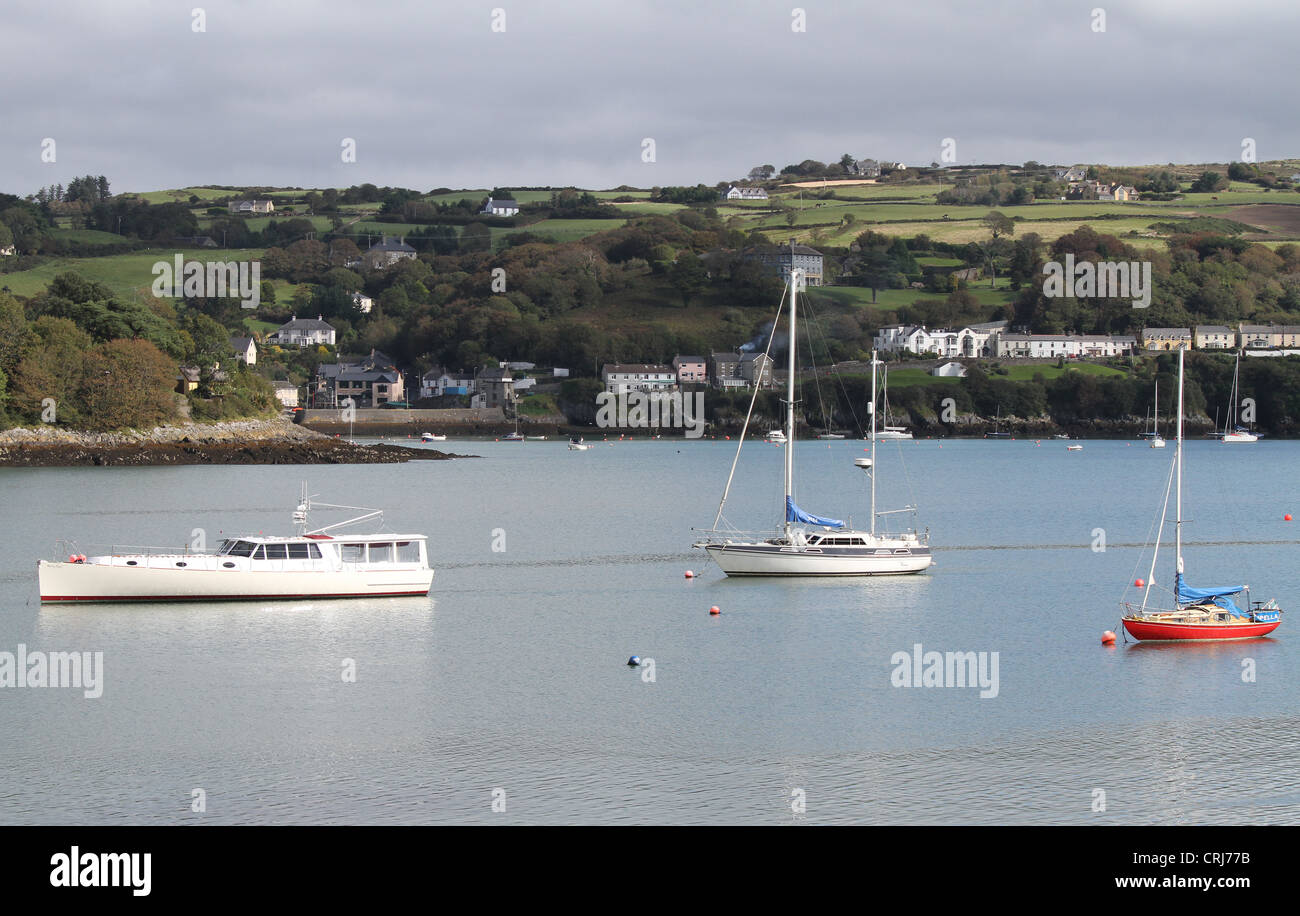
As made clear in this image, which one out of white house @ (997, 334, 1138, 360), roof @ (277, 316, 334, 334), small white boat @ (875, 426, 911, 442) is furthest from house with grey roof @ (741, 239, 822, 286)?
roof @ (277, 316, 334, 334)

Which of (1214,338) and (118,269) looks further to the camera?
(118,269)

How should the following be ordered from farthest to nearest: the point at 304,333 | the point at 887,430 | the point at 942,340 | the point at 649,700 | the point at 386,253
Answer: the point at 386,253 → the point at 304,333 → the point at 942,340 → the point at 887,430 → the point at 649,700

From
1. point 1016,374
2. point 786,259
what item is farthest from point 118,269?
point 1016,374

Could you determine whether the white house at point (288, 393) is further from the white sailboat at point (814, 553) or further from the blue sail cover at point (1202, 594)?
the blue sail cover at point (1202, 594)

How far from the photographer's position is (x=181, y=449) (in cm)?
8344

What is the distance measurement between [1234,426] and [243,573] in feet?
428

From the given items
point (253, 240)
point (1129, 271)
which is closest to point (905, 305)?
point (1129, 271)

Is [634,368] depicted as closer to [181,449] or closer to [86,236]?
[181,449]

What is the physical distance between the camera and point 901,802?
16.4 metres

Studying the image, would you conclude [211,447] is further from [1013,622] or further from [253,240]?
[253,240]

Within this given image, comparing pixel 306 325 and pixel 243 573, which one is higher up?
pixel 306 325

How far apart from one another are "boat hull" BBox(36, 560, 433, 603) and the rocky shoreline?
51.1m

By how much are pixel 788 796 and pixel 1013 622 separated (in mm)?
14139

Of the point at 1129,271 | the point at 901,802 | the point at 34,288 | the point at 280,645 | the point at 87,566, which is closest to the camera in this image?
the point at 901,802
